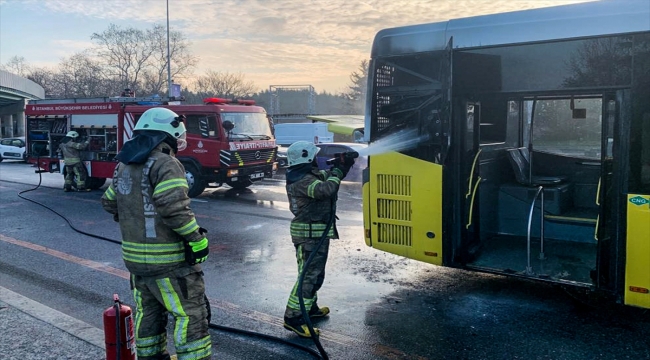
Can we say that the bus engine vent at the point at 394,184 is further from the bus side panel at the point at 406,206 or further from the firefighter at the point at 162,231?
the firefighter at the point at 162,231

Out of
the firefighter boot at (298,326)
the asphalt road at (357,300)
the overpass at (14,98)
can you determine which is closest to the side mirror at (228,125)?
the asphalt road at (357,300)

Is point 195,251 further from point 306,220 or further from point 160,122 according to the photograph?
point 306,220

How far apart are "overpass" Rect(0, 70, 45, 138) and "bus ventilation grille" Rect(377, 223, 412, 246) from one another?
3470 centimetres

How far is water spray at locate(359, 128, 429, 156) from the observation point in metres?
5.38

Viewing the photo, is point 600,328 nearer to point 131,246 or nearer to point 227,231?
point 131,246

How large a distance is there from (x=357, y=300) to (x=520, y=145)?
10.7 ft

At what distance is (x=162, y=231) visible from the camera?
11.1 ft

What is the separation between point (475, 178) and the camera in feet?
19.1

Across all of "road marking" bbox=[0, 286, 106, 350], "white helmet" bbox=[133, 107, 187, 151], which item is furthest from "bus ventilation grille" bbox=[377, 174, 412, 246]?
"road marking" bbox=[0, 286, 106, 350]

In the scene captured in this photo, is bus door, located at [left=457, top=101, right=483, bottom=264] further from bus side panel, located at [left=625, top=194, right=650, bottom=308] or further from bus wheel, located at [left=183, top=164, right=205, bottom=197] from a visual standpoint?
bus wheel, located at [left=183, top=164, right=205, bottom=197]

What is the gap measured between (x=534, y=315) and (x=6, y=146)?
28237mm

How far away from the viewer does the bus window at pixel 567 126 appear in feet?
21.3

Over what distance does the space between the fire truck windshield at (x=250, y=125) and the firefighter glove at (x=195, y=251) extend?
393 inches

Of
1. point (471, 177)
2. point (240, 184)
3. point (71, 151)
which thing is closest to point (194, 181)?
point (240, 184)
